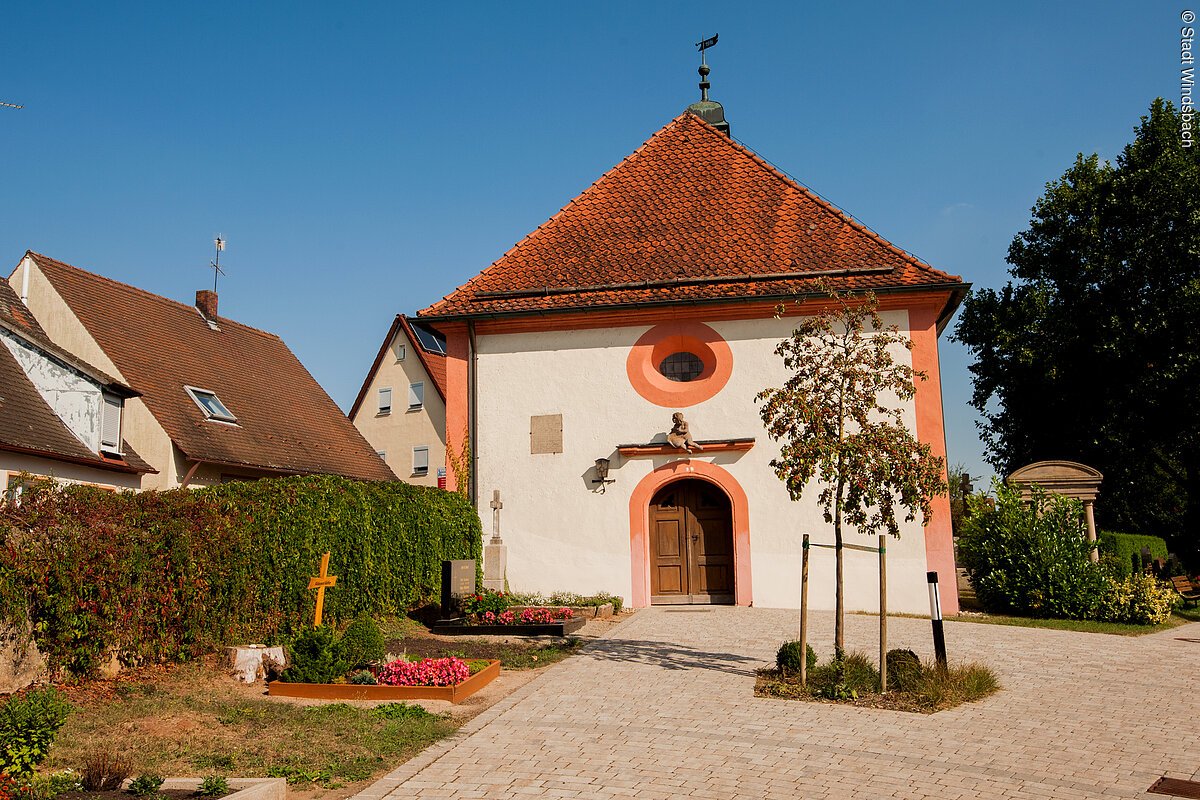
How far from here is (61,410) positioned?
18.2m

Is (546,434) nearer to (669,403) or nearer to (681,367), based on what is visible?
(669,403)

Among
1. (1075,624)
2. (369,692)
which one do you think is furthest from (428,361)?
(369,692)

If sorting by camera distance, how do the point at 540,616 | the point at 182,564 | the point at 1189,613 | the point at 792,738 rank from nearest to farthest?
the point at 792,738, the point at 182,564, the point at 540,616, the point at 1189,613

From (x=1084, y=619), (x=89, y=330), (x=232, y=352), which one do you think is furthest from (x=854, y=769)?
(x=232, y=352)

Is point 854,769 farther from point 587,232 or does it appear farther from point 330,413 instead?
point 330,413

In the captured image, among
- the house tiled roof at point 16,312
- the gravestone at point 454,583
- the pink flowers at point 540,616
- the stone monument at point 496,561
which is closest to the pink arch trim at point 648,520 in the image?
the stone monument at point 496,561

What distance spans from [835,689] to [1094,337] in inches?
883

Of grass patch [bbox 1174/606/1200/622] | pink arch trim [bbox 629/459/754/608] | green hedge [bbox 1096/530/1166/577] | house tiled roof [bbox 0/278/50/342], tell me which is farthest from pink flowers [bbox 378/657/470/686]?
grass patch [bbox 1174/606/1200/622]

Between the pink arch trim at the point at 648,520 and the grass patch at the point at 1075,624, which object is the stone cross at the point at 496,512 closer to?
the pink arch trim at the point at 648,520

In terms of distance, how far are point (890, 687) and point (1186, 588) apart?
16282 millimetres

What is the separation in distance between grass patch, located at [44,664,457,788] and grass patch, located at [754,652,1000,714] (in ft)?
11.6

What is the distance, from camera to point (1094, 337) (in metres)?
27.2

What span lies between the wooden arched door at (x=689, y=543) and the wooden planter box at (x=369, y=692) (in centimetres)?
861

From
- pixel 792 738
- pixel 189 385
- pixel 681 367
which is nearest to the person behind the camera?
pixel 792 738
